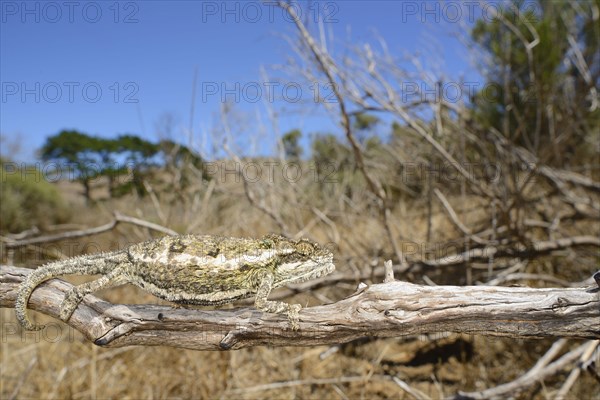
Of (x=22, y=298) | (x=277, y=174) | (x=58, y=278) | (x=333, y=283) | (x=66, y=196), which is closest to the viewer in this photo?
(x=22, y=298)

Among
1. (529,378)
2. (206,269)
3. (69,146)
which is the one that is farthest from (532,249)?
(69,146)

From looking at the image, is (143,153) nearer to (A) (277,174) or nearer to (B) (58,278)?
(A) (277,174)

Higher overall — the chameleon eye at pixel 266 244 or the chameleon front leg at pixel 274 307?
the chameleon eye at pixel 266 244

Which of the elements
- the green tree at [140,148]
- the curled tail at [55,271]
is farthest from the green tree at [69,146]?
the curled tail at [55,271]

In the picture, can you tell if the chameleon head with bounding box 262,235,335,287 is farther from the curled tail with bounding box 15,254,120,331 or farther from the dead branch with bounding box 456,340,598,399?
the dead branch with bounding box 456,340,598,399

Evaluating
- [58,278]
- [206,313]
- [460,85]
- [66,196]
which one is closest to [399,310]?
[206,313]

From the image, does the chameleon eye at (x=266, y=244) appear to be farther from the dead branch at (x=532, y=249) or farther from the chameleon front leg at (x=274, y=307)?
the dead branch at (x=532, y=249)
